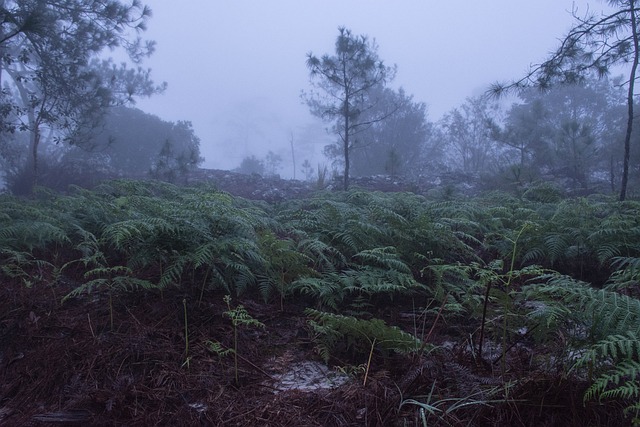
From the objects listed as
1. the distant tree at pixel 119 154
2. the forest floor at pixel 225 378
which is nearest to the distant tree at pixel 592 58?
the forest floor at pixel 225 378

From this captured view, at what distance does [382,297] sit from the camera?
3.24 m

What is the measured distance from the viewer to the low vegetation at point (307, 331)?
1835 millimetres

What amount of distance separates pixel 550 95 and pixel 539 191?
71.9 ft

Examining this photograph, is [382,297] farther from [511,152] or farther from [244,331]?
[511,152]

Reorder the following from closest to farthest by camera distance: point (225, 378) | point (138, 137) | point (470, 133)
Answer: point (225, 378) < point (138, 137) < point (470, 133)

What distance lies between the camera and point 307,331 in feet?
9.12

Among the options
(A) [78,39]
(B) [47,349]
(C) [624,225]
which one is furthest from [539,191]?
(A) [78,39]

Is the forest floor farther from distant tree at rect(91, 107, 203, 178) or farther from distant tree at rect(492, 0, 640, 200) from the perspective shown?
distant tree at rect(91, 107, 203, 178)

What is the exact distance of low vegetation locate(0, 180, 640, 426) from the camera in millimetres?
1835

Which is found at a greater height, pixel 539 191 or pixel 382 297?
pixel 539 191

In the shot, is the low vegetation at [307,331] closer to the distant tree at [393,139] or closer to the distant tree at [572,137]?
the distant tree at [572,137]

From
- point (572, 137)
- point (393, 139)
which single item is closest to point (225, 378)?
point (572, 137)

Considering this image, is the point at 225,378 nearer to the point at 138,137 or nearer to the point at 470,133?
the point at 138,137

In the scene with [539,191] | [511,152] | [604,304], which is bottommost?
[604,304]
